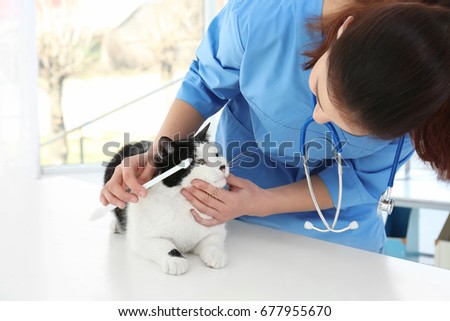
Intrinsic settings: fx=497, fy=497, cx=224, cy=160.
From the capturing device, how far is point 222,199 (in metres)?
0.91

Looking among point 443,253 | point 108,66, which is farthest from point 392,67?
point 108,66

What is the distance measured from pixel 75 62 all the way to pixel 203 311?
8.39 feet

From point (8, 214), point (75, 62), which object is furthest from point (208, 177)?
point (75, 62)

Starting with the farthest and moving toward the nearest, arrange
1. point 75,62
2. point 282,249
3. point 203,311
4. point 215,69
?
point 75,62
point 215,69
point 282,249
point 203,311

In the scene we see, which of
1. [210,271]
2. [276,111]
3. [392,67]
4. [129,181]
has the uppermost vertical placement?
[392,67]

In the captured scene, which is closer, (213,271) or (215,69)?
(213,271)

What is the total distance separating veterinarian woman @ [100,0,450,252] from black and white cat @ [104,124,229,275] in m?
0.02

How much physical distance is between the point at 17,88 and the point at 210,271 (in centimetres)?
152

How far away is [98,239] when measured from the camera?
37.8 inches

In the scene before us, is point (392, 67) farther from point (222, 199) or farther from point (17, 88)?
point (17, 88)

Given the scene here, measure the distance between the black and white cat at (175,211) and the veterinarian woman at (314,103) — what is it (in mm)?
22

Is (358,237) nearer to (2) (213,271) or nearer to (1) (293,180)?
(1) (293,180)

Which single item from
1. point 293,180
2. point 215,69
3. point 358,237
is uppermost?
point 215,69

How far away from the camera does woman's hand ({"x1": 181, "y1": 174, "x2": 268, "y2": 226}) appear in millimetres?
883
